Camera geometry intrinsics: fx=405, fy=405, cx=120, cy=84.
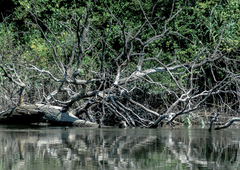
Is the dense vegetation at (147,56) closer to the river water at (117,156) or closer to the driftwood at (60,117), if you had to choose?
the driftwood at (60,117)

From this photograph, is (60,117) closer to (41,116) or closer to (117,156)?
(41,116)

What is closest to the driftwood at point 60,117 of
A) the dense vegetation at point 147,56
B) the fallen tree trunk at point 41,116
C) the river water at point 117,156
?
the fallen tree trunk at point 41,116

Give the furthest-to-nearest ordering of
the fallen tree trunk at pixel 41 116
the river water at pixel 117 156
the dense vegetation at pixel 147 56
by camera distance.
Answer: the dense vegetation at pixel 147 56, the fallen tree trunk at pixel 41 116, the river water at pixel 117 156

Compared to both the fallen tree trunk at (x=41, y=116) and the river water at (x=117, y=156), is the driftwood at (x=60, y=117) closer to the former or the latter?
the fallen tree trunk at (x=41, y=116)

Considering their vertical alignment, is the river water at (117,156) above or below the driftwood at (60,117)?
below

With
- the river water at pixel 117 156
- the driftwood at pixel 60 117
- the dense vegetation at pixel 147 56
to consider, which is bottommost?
the river water at pixel 117 156

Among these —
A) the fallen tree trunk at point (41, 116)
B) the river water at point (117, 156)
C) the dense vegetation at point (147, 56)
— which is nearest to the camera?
the river water at point (117, 156)

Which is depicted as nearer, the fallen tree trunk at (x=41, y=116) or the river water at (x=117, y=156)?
the river water at (x=117, y=156)

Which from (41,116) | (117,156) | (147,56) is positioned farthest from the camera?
(147,56)

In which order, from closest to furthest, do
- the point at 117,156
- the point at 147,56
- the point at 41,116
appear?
1. the point at 117,156
2. the point at 41,116
3. the point at 147,56

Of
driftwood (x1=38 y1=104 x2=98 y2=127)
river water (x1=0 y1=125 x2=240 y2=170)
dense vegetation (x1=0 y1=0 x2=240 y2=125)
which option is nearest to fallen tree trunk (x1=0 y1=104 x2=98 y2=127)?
driftwood (x1=38 y1=104 x2=98 y2=127)

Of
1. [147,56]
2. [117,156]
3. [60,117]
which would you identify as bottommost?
[117,156]

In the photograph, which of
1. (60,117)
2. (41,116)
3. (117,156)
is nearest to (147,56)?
(60,117)

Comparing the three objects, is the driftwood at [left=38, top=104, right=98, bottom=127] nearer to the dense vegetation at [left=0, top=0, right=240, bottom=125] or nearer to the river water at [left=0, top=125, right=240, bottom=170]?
the dense vegetation at [left=0, top=0, right=240, bottom=125]
